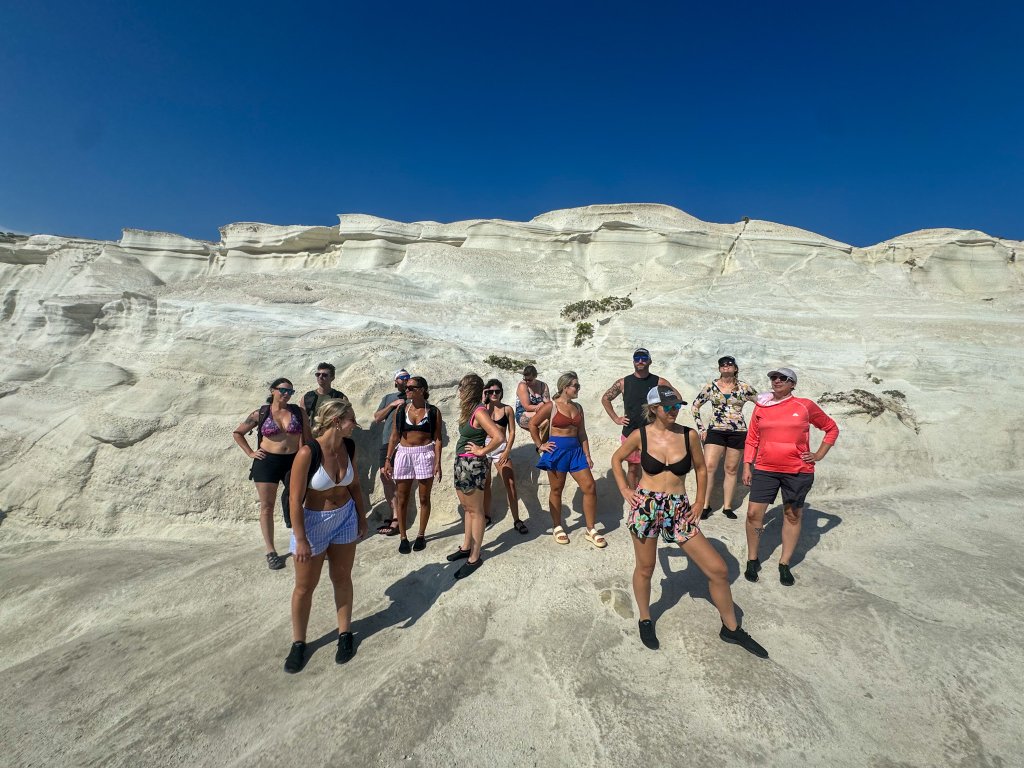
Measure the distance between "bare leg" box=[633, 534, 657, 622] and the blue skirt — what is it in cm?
175

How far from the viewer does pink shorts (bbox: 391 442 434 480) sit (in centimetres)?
545

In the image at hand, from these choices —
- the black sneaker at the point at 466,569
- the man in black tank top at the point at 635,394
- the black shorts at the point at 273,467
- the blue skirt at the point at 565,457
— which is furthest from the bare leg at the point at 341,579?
the man in black tank top at the point at 635,394

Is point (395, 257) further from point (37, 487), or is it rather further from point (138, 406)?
point (37, 487)

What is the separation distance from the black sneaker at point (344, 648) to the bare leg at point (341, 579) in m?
0.05

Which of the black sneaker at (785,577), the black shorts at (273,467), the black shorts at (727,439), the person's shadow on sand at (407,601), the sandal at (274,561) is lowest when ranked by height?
the sandal at (274,561)

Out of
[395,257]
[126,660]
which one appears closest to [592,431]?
[126,660]

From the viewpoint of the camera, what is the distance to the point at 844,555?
16.5 feet

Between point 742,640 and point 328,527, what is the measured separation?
11.1ft

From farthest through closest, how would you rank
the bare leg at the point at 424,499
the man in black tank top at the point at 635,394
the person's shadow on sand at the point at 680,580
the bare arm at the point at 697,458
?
the man in black tank top at the point at 635,394
the bare leg at the point at 424,499
the person's shadow on sand at the point at 680,580
the bare arm at the point at 697,458

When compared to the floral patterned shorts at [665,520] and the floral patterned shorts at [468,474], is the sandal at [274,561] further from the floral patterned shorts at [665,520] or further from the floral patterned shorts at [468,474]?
the floral patterned shorts at [665,520]

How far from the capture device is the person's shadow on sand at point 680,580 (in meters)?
4.12

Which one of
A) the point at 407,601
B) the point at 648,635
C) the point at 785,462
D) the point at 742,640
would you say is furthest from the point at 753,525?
the point at 407,601

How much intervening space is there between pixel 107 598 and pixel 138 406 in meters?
4.58

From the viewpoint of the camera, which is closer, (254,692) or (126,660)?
(254,692)
